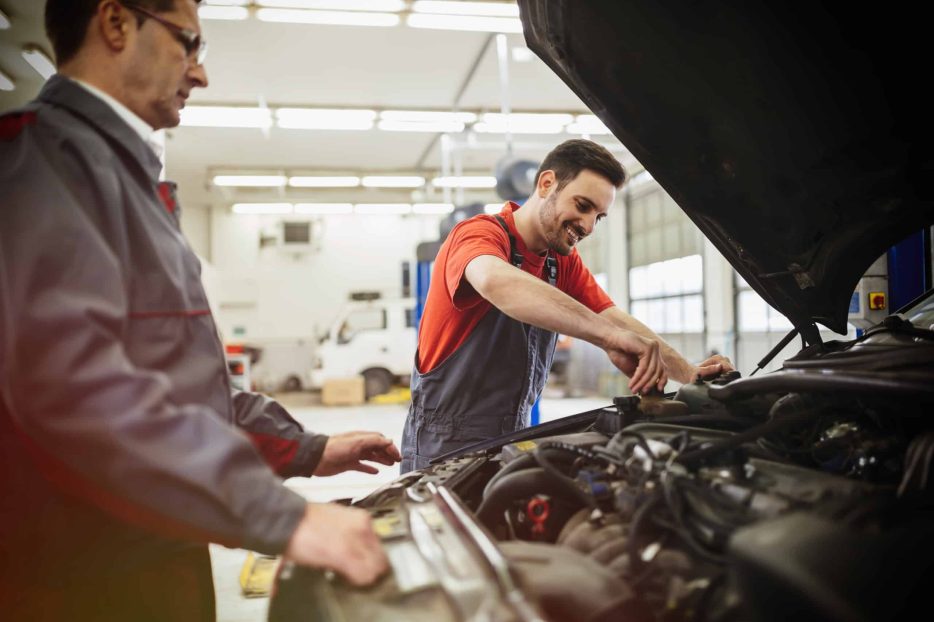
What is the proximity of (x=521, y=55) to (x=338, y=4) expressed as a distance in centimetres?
224

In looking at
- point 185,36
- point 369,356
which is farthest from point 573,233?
point 369,356

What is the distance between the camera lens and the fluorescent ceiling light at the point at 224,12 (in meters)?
4.60

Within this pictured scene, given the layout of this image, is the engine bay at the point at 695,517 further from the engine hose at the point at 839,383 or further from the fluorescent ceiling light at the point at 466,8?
the fluorescent ceiling light at the point at 466,8

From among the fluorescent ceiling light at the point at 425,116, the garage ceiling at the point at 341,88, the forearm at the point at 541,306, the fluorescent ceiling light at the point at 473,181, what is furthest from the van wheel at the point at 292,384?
the forearm at the point at 541,306

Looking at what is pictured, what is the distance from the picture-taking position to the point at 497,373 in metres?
1.85

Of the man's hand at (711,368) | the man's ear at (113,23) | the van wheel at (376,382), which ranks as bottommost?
the van wheel at (376,382)

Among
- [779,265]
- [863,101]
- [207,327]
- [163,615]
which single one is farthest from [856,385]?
[163,615]

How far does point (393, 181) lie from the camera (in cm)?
1066

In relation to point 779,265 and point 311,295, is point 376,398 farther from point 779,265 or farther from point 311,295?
point 779,265

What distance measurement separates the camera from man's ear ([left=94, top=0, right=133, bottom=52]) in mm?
839

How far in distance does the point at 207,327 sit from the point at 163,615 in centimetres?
44

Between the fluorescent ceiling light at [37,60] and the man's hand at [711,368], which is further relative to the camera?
the fluorescent ceiling light at [37,60]

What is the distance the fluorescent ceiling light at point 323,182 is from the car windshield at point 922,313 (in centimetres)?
959

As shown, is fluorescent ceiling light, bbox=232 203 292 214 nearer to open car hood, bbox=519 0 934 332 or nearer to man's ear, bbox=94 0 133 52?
open car hood, bbox=519 0 934 332
